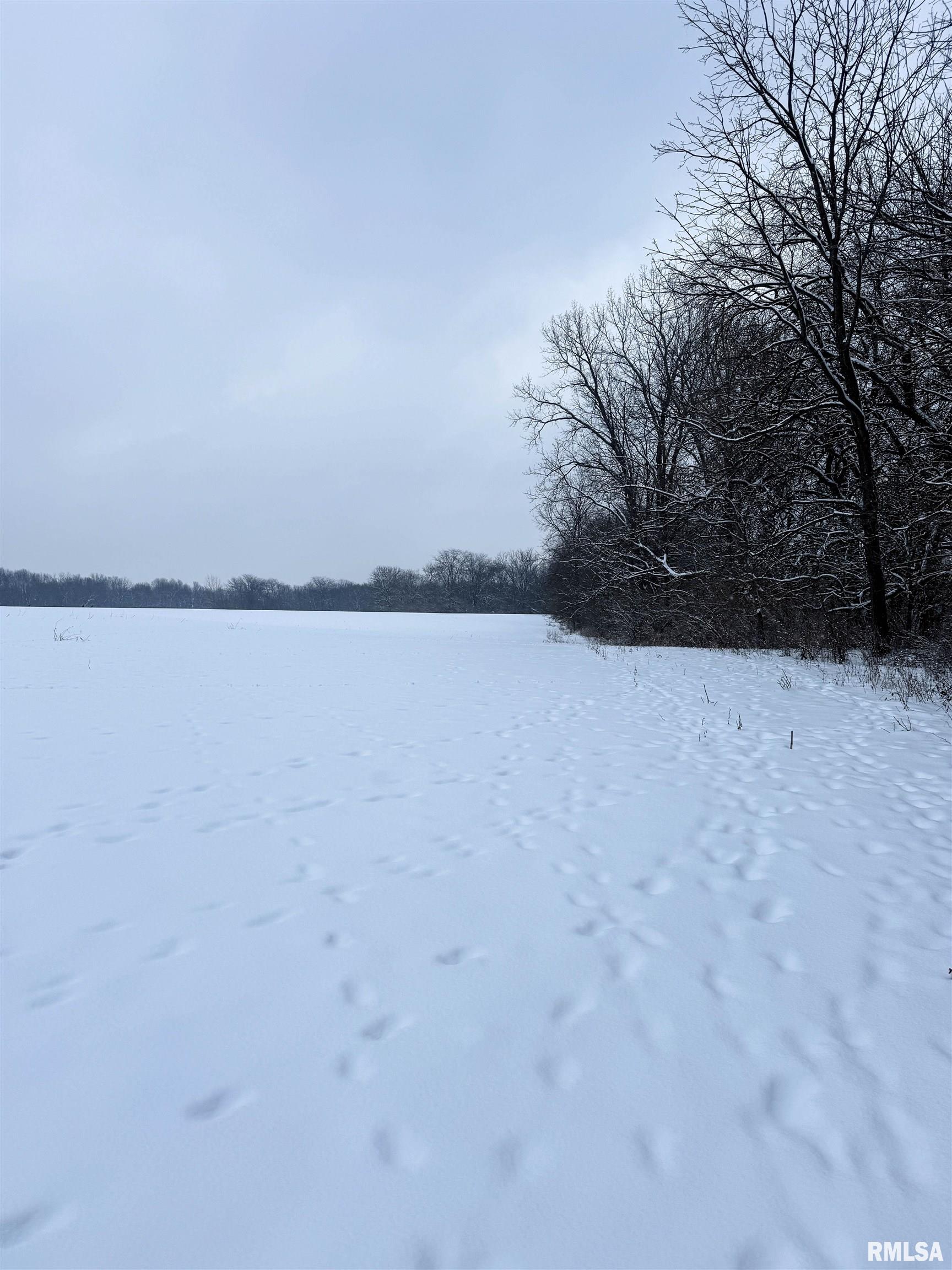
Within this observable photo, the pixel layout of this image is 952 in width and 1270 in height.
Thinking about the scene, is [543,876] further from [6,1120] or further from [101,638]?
[101,638]

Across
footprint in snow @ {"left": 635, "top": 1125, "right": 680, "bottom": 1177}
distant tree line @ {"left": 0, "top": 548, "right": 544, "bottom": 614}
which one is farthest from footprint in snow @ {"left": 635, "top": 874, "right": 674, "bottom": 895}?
distant tree line @ {"left": 0, "top": 548, "right": 544, "bottom": 614}

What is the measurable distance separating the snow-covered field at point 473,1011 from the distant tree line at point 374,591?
8017 centimetres

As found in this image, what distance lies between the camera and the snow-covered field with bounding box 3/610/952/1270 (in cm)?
158

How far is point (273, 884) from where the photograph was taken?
3.34 m

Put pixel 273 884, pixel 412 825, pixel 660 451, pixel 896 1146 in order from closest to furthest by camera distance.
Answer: pixel 896 1146 → pixel 273 884 → pixel 412 825 → pixel 660 451

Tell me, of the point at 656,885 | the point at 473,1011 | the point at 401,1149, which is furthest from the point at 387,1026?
the point at 656,885

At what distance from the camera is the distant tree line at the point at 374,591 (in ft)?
294

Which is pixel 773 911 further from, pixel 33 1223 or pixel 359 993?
pixel 33 1223

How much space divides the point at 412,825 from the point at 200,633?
19.8m

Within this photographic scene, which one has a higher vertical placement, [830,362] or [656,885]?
[830,362]

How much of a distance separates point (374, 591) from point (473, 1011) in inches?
4021

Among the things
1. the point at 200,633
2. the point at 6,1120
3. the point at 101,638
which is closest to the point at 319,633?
the point at 200,633

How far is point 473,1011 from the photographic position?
2.35 meters

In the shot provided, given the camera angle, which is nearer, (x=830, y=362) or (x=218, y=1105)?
(x=218, y=1105)
